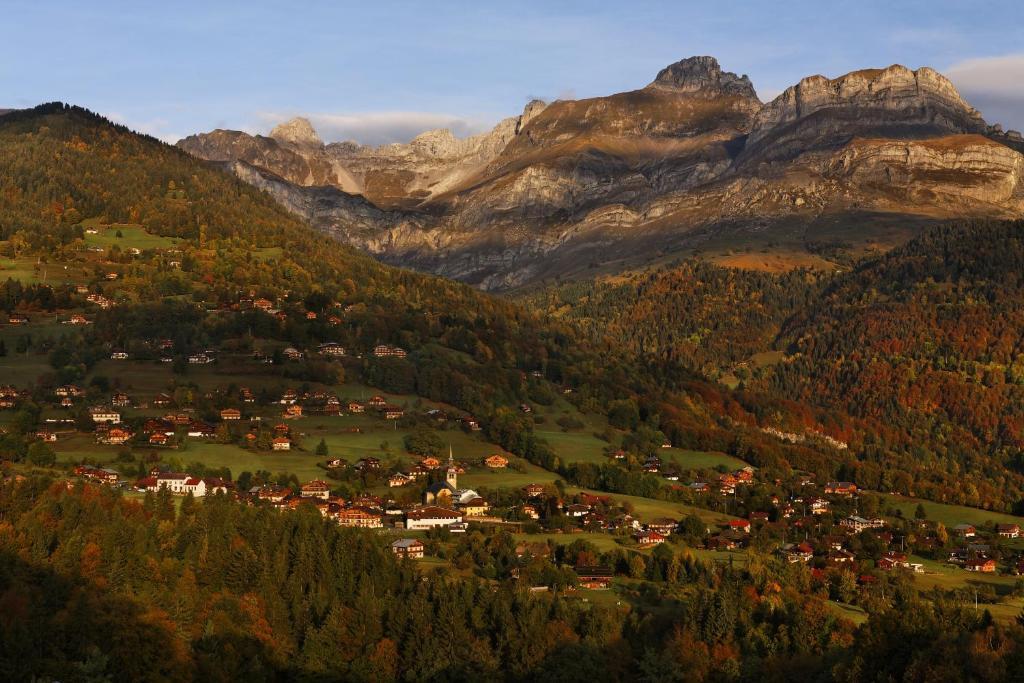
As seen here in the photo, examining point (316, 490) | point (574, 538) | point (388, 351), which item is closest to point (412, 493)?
point (316, 490)

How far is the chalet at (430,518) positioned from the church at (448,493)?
3.88 m

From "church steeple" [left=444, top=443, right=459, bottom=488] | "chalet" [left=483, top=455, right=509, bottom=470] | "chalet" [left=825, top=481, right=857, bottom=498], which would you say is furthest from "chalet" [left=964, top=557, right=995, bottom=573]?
"chalet" [left=483, top=455, right=509, bottom=470]

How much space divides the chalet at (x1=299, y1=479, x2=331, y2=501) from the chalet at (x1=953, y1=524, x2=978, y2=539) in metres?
49.1

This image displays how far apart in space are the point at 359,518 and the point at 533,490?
17.7m

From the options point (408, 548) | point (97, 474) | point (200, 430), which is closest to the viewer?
point (408, 548)

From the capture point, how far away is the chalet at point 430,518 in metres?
96.5

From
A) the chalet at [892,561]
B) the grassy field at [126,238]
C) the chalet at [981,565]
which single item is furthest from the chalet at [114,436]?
the grassy field at [126,238]

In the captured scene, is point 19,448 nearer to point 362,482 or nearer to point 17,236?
point 362,482

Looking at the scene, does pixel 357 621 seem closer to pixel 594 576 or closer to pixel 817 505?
pixel 594 576

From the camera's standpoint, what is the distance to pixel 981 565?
96.1 m

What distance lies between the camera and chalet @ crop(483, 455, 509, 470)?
394 ft

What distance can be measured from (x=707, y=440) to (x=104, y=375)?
6139 cm

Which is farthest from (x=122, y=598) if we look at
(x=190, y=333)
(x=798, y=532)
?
(x=190, y=333)

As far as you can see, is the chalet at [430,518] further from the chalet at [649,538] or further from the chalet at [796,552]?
the chalet at [796,552]
